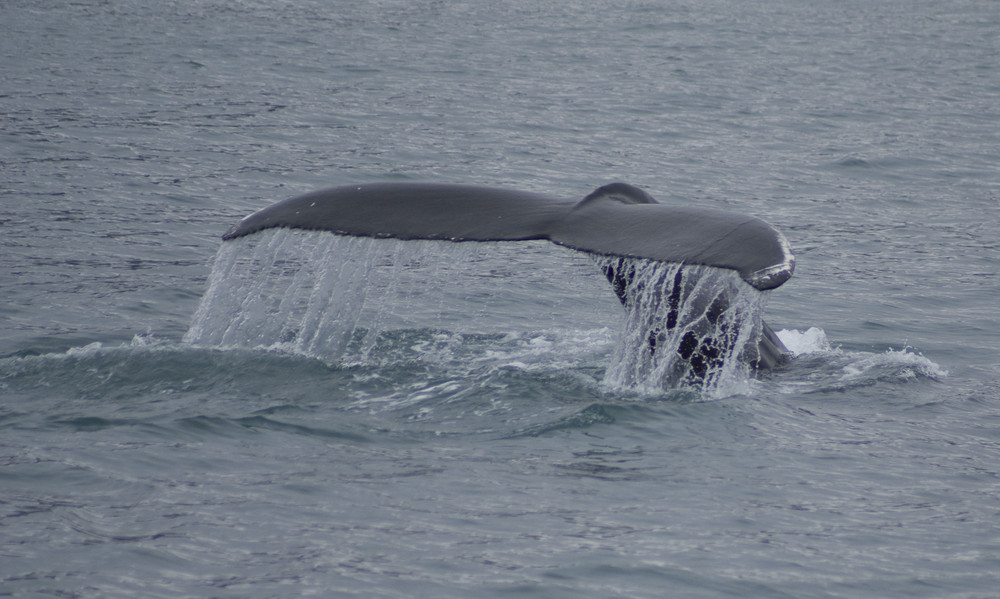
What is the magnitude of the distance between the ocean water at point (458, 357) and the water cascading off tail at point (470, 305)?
61mm

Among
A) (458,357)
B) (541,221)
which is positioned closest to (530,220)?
(541,221)

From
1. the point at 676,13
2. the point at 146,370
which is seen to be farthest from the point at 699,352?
the point at 676,13

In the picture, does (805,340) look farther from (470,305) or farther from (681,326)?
(681,326)

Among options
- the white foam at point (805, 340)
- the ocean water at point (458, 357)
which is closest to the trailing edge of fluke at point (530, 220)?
the ocean water at point (458, 357)

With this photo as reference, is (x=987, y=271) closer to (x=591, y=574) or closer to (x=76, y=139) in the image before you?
(x=591, y=574)

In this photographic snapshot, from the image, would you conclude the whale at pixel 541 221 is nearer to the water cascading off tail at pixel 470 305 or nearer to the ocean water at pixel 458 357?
the water cascading off tail at pixel 470 305

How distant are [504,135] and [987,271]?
6917mm

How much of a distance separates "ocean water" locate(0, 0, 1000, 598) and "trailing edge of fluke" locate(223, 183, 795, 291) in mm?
454

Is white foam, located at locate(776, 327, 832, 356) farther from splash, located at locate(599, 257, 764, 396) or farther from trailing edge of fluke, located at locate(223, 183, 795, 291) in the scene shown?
trailing edge of fluke, located at locate(223, 183, 795, 291)

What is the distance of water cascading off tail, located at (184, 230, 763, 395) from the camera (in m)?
6.27

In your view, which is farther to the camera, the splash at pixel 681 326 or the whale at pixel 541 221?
the splash at pixel 681 326

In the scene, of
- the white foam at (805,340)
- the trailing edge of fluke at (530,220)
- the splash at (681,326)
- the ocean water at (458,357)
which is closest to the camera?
the ocean water at (458,357)

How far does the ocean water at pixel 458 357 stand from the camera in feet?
15.7


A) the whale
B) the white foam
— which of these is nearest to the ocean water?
the white foam
